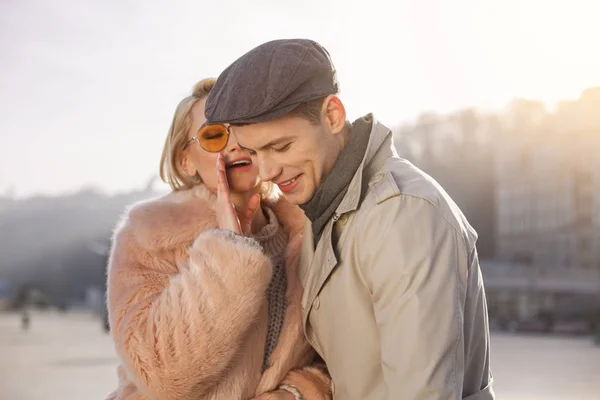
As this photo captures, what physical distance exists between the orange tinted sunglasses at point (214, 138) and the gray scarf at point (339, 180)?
0.55 meters

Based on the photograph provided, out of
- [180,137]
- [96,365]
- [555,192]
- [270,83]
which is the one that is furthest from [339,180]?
[555,192]

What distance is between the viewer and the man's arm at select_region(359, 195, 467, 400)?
2027 mm

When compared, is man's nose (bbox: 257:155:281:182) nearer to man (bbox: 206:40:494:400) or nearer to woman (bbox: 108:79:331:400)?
man (bbox: 206:40:494:400)

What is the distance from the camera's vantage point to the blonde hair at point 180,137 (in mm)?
3092

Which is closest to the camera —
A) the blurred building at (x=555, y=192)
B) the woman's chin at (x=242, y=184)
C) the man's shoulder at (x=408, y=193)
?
the man's shoulder at (x=408, y=193)

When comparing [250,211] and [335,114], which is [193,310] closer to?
[250,211]

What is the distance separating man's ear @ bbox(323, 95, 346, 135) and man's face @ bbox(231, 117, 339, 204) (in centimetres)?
2

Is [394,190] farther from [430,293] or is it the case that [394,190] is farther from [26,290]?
[26,290]

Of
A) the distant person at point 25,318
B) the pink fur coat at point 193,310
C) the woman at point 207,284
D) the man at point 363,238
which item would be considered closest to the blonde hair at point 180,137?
the woman at point 207,284

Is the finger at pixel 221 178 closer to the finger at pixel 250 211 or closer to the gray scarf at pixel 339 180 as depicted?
the finger at pixel 250 211

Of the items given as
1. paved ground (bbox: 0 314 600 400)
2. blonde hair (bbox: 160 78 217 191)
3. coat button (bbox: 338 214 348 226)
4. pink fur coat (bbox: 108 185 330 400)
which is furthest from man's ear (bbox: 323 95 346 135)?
paved ground (bbox: 0 314 600 400)

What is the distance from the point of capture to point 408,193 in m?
2.19

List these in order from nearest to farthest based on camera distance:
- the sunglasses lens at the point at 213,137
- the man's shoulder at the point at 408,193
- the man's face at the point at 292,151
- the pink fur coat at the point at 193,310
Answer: the man's shoulder at the point at 408,193, the man's face at the point at 292,151, the pink fur coat at the point at 193,310, the sunglasses lens at the point at 213,137

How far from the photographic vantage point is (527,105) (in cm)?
4128
